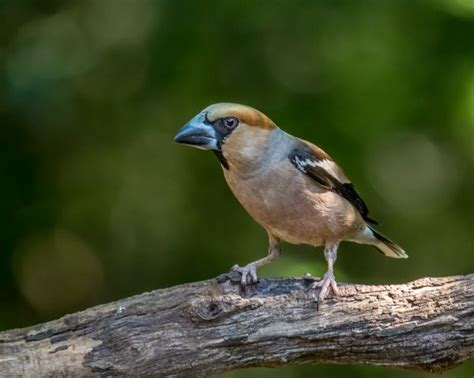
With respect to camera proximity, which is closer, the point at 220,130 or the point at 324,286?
the point at 324,286

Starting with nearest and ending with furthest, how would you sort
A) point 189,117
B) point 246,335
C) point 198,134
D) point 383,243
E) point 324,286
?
point 246,335
point 324,286
point 198,134
point 383,243
point 189,117

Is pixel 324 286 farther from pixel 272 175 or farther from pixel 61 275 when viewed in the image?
pixel 61 275

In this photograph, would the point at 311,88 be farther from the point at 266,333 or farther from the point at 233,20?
the point at 266,333

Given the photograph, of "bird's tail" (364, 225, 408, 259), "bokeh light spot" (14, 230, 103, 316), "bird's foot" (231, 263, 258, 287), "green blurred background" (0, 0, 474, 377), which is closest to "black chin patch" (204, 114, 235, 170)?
"bird's foot" (231, 263, 258, 287)

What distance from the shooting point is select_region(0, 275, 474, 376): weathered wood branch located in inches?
191

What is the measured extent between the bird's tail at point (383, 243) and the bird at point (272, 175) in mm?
659

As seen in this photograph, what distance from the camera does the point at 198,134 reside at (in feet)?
18.2

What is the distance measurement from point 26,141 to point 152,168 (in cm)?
128

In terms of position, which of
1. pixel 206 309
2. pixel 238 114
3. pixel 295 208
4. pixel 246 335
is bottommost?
pixel 246 335

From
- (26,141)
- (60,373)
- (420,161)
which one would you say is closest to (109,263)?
(26,141)

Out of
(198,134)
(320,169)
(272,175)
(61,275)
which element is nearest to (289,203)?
(272,175)

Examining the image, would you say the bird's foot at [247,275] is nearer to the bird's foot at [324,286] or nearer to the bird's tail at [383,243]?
the bird's foot at [324,286]

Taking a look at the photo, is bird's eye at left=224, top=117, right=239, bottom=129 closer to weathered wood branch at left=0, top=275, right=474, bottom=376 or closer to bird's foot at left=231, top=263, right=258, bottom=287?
bird's foot at left=231, top=263, right=258, bottom=287

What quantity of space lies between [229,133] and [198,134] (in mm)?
222
